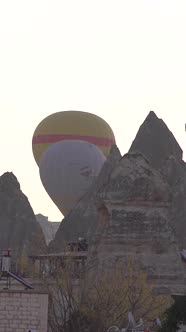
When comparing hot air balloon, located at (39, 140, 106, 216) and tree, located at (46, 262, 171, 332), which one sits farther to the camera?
hot air balloon, located at (39, 140, 106, 216)

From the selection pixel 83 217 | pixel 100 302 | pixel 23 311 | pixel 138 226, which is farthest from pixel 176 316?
pixel 83 217

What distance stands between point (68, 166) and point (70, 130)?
→ 10.8 metres

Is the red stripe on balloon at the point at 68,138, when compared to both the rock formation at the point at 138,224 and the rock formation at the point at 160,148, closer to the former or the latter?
the rock formation at the point at 160,148

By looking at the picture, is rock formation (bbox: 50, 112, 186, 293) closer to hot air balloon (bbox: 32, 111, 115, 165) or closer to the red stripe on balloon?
the red stripe on balloon

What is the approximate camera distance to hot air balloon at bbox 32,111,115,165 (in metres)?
150

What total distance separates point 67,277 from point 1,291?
36.3 ft

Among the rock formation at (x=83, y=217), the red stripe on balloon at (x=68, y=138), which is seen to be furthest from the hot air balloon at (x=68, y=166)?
the rock formation at (x=83, y=217)

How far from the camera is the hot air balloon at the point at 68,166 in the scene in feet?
460

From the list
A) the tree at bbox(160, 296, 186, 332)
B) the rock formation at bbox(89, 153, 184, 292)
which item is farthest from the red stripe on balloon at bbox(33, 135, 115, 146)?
the tree at bbox(160, 296, 186, 332)

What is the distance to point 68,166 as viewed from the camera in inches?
5546

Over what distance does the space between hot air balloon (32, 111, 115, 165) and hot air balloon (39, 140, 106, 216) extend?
350 centimetres

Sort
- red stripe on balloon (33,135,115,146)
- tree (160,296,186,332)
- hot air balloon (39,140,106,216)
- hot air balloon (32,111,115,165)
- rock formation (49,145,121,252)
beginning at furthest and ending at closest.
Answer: rock formation (49,145,121,252)
hot air balloon (32,111,115,165)
red stripe on balloon (33,135,115,146)
hot air balloon (39,140,106,216)
tree (160,296,186,332)

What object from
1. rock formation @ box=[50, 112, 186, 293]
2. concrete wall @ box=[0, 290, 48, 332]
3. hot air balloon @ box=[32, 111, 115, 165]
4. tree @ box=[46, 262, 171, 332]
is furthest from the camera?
hot air balloon @ box=[32, 111, 115, 165]

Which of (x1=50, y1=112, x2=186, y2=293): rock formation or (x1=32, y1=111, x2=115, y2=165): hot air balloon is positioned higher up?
(x1=32, y1=111, x2=115, y2=165): hot air balloon
